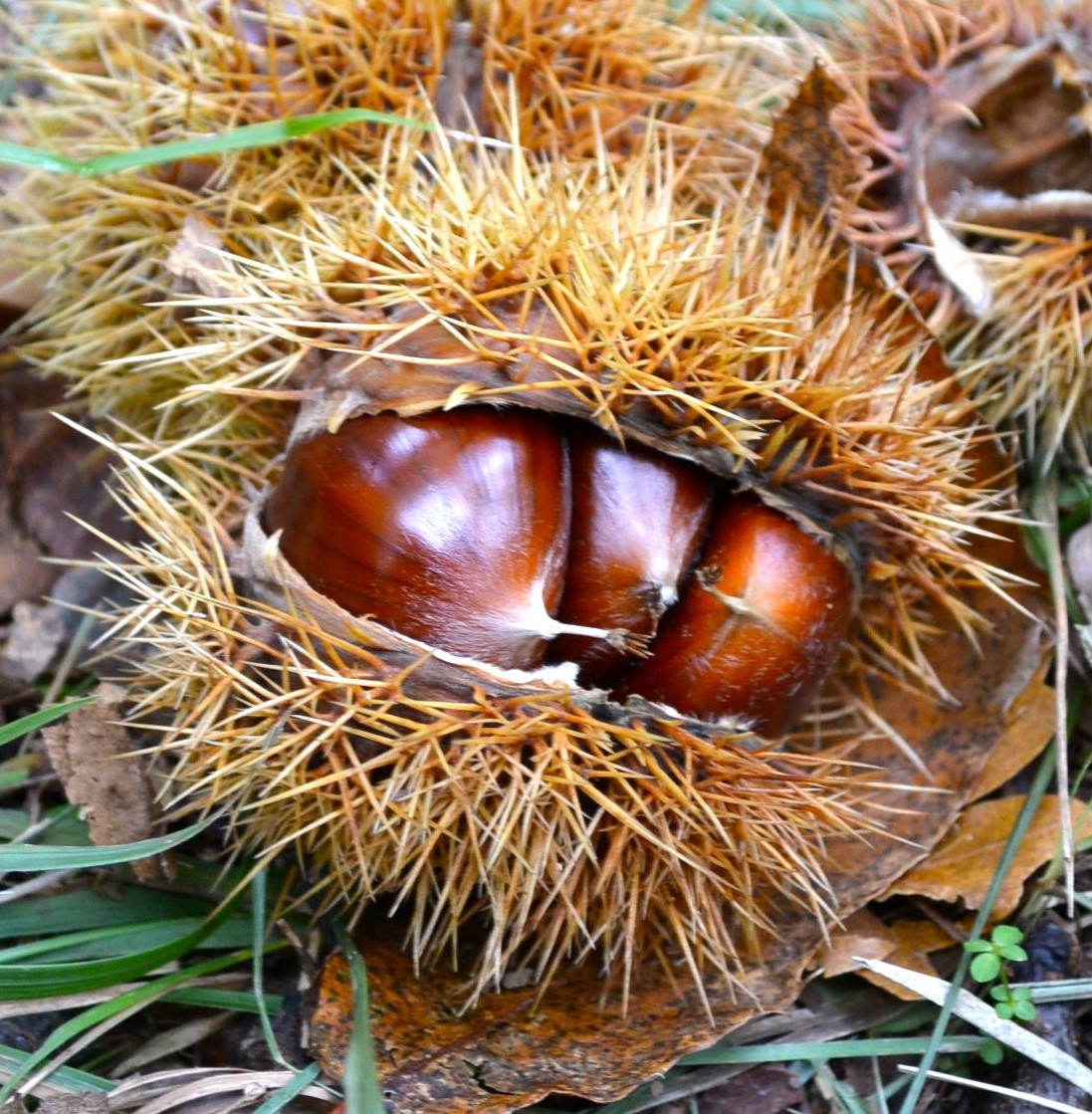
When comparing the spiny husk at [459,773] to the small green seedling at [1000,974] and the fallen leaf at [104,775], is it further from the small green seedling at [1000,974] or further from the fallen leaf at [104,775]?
the small green seedling at [1000,974]

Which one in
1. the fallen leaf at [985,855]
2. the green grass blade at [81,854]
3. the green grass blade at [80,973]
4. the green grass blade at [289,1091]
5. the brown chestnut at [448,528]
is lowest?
the green grass blade at [289,1091]

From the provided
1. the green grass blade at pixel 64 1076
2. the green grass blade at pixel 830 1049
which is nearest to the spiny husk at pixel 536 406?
the green grass blade at pixel 830 1049

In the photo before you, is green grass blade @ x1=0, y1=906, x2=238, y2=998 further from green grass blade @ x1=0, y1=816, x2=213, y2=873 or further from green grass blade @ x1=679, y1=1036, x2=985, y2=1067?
green grass blade @ x1=679, y1=1036, x2=985, y2=1067

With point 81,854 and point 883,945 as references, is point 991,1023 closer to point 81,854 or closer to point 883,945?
point 883,945

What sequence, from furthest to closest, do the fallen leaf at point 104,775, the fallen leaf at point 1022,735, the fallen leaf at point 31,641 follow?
the fallen leaf at point 31,641 → the fallen leaf at point 1022,735 → the fallen leaf at point 104,775

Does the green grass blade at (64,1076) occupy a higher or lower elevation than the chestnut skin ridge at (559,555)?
lower

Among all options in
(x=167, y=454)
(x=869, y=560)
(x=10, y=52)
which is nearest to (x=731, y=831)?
(x=869, y=560)

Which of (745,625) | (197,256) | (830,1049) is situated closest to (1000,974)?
(830,1049)
